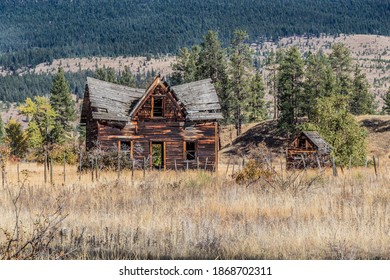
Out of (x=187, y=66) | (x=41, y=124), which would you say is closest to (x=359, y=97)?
(x=187, y=66)

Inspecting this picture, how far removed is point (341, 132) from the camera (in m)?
42.1

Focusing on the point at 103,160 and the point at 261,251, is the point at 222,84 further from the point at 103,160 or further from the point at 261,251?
the point at 261,251

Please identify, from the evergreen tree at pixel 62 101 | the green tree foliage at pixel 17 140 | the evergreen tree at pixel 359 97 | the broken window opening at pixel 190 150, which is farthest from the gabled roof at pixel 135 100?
the evergreen tree at pixel 359 97

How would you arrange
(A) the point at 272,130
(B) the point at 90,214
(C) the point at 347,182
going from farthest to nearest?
(A) the point at 272,130
(C) the point at 347,182
(B) the point at 90,214

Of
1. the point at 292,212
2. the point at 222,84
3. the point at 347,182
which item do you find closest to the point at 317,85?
the point at 222,84

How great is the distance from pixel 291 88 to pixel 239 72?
32.9 ft

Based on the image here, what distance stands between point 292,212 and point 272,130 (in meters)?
62.8

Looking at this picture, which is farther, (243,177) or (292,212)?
(243,177)

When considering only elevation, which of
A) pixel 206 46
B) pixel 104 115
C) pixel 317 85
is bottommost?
pixel 104 115

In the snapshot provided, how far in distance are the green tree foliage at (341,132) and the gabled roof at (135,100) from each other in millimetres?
10557

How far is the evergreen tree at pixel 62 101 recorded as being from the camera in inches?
2945

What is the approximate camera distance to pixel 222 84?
76.0 m

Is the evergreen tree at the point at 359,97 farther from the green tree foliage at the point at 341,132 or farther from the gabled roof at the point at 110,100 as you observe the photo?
the gabled roof at the point at 110,100

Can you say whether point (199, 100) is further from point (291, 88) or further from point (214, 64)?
point (214, 64)
